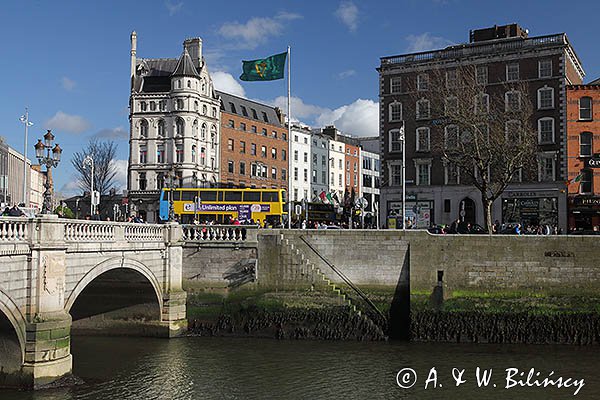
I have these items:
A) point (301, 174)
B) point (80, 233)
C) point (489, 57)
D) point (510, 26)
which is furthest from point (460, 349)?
point (301, 174)

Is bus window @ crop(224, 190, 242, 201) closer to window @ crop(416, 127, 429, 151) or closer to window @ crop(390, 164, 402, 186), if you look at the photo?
window @ crop(390, 164, 402, 186)

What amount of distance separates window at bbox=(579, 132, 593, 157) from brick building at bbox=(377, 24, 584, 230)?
3.78ft

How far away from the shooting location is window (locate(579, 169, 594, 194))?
47906mm

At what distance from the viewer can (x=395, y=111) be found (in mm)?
54531

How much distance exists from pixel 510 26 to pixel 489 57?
447 cm

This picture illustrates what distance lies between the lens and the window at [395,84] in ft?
178

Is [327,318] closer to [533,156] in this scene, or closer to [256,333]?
[256,333]

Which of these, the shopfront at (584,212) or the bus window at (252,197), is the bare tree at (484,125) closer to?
the shopfront at (584,212)

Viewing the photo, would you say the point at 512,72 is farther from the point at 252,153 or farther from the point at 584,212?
the point at 252,153

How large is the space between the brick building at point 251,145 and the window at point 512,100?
3446 centimetres

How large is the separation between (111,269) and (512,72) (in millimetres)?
35786

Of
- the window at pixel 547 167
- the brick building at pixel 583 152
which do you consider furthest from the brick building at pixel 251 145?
the brick building at pixel 583 152

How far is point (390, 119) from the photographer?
180 ft

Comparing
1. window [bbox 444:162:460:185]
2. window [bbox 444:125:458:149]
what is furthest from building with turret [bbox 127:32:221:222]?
window [bbox 444:125:458:149]
